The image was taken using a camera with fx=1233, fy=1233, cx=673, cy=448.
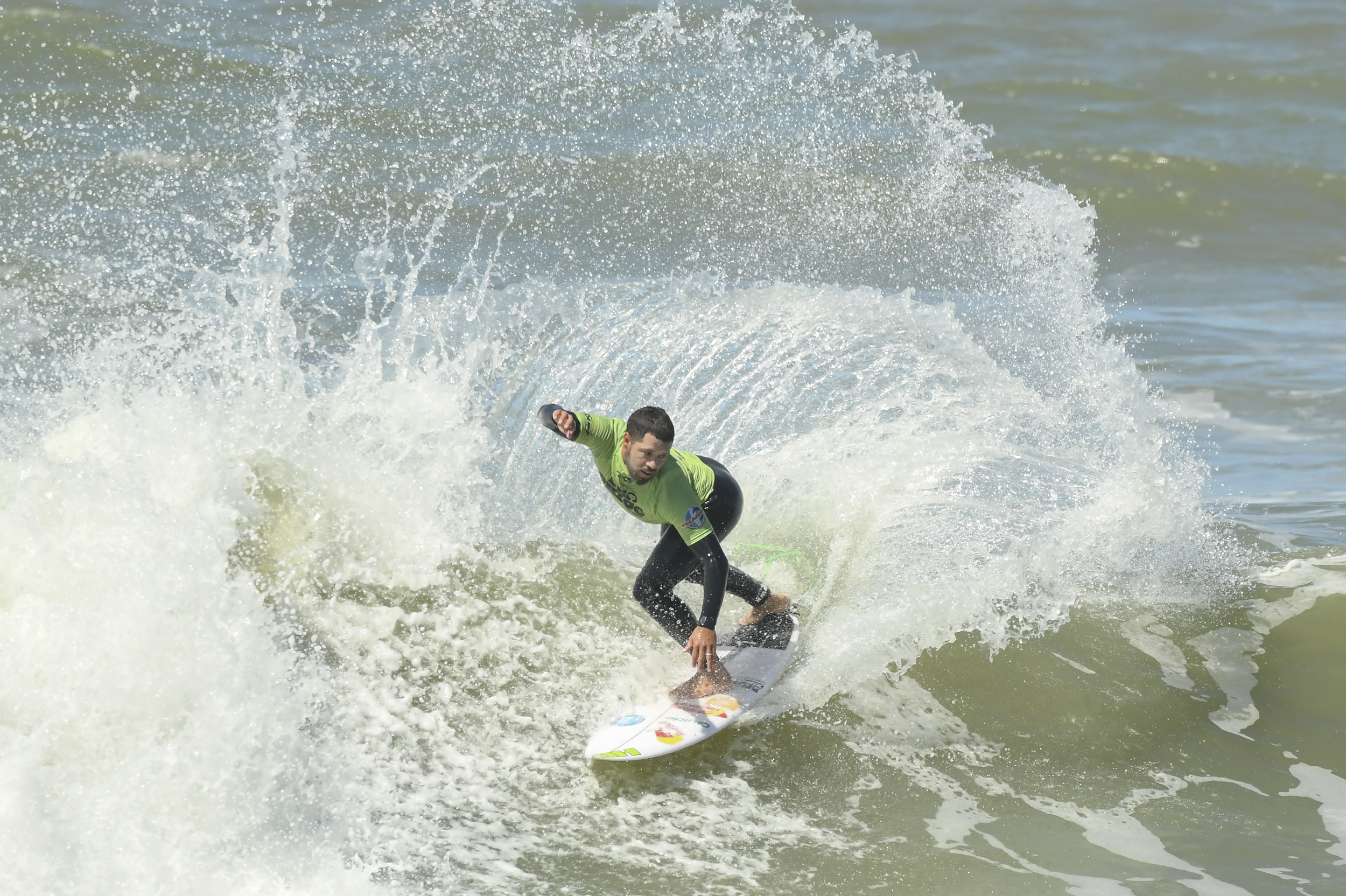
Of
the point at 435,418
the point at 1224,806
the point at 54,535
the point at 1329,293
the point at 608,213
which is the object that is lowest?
the point at 54,535

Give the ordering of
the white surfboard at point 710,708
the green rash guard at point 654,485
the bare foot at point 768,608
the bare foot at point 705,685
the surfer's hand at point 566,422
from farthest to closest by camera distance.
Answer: the bare foot at point 768,608 → the bare foot at point 705,685 → the surfer's hand at point 566,422 → the green rash guard at point 654,485 → the white surfboard at point 710,708

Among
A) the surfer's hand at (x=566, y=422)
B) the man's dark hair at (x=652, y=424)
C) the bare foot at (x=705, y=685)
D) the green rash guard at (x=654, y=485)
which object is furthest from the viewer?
the bare foot at (x=705, y=685)

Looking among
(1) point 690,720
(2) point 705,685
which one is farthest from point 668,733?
(2) point 705,685

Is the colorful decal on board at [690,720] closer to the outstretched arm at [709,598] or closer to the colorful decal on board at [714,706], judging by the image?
the colorful decal on board at [714,706]

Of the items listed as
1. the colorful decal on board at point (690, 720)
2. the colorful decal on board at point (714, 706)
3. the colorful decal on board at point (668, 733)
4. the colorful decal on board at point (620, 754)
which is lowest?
the colorful decal on board at point (620, 754)

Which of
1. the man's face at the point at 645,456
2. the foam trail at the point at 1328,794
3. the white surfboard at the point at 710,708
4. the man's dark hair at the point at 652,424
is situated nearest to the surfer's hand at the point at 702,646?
the white surfboard at the point at 710,708

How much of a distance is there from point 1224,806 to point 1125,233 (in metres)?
11.9

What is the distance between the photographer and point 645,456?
18.2 ft

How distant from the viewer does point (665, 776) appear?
5621 millimetres

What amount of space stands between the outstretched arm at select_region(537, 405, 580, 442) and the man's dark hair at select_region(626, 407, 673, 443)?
407 millimetres

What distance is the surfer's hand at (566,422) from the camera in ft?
19.2

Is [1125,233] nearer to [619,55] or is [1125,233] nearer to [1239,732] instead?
[619,55]

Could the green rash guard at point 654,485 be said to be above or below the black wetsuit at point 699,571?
above

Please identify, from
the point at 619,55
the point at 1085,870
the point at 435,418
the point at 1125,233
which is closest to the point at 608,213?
the point at 619,55
